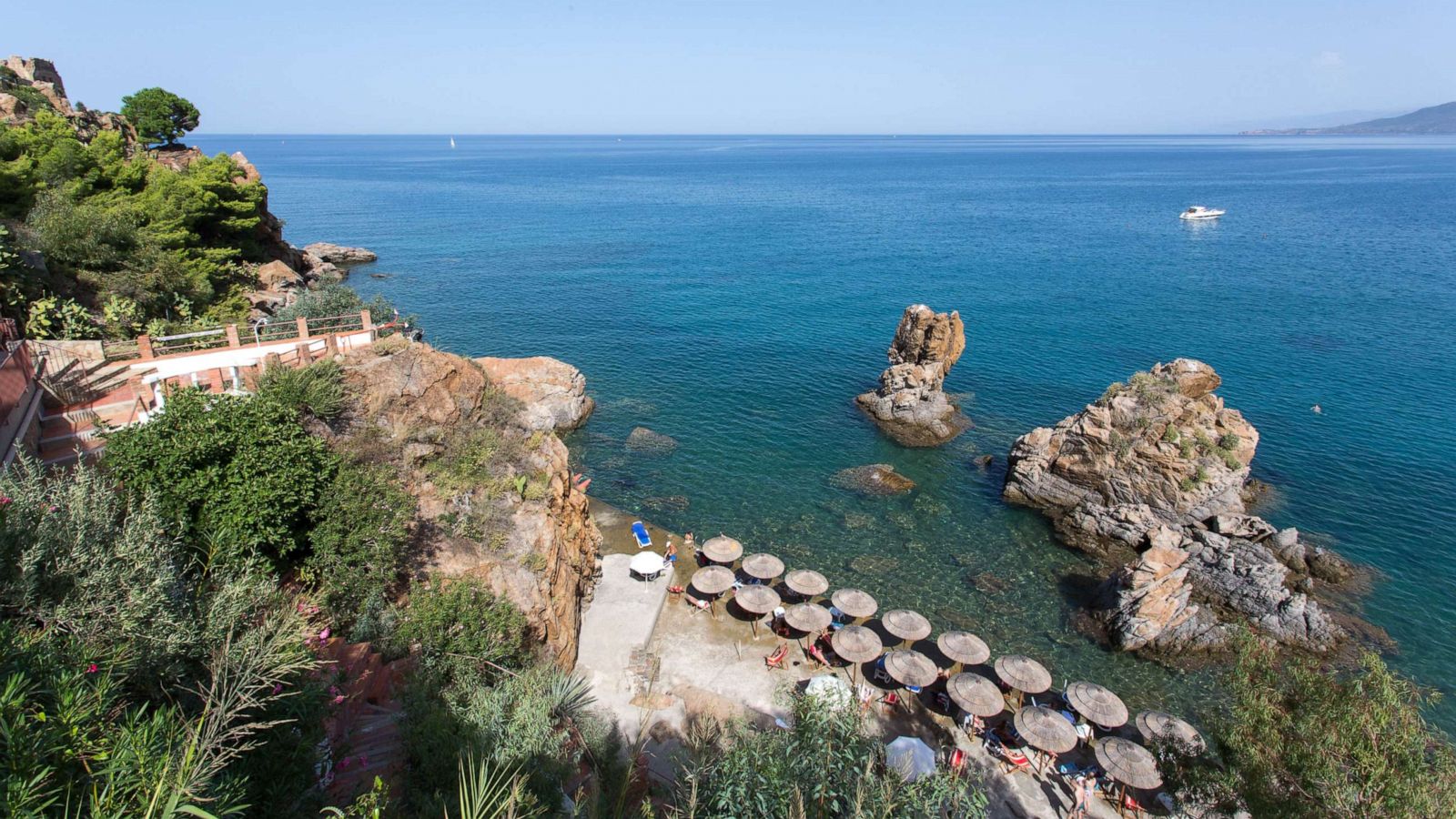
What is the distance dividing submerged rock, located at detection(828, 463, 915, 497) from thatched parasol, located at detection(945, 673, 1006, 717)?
1222 centimetres

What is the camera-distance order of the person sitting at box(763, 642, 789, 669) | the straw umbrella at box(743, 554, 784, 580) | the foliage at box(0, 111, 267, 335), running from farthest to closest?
the foliage at box(0, 111, 267, 335) < the straw umbrella at box(743, 554, 784, 580) < the person sitting at box(763, 642, 789, 669)

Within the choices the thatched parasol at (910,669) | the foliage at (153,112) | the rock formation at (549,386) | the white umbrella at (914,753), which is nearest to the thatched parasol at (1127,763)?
the white umbrella at (914,753)

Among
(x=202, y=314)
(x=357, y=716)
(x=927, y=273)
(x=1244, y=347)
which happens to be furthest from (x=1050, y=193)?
(x=357, y=716)

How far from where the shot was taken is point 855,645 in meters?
20.5

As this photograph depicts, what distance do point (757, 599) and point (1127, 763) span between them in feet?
35.1

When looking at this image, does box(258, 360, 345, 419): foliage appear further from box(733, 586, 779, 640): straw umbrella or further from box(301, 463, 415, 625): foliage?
box(733, 586, 779, 640): straw umbrella

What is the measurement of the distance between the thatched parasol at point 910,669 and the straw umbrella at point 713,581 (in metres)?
5.75

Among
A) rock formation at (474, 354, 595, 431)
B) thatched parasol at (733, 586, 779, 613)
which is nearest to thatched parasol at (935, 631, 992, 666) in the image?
thatched parasol at (733, 586, 779, 613)

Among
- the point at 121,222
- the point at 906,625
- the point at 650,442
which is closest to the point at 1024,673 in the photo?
the point at 906,625

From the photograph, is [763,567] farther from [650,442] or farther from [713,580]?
[650,442]

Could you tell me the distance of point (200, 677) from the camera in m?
8.77

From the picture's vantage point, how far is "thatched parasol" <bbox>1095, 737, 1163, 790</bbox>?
1669 centimetres

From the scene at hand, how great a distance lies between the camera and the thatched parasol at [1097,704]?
18.3m

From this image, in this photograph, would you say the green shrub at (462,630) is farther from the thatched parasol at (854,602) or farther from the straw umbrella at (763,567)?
the thatched parasol at (854,602)
